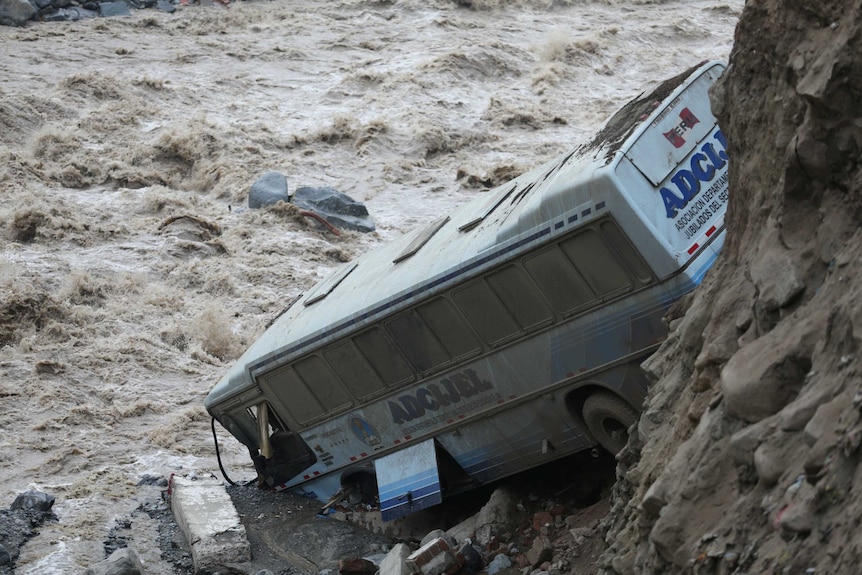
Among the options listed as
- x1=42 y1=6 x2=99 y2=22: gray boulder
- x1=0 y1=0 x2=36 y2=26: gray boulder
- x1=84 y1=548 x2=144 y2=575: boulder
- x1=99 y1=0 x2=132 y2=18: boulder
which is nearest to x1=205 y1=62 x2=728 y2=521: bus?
x1=84 y1=548 x2=144 y2=575: boulder

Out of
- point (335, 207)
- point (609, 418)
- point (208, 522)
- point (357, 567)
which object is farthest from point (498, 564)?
point (335, 207)

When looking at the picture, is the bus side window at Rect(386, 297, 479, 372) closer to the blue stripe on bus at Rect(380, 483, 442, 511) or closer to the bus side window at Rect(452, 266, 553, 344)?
the bus side window at Rect(452, 266, 553, 344)

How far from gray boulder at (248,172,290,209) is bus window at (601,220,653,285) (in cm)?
1765

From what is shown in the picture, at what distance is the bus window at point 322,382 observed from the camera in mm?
12125

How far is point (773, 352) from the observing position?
5.82m

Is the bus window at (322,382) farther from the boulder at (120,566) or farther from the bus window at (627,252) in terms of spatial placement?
the bus window at (627,252)

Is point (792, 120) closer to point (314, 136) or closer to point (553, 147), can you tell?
point (553, 147)

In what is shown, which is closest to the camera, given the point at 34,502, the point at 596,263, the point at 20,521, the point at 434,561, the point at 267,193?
the point at 596,263

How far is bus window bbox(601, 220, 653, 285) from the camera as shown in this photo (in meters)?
9.50

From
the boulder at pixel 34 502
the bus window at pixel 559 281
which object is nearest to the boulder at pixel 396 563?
the bus window at pixel 559 281

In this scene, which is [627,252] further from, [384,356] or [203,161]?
[203,161]

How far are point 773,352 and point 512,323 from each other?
15.3ft

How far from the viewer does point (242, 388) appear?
13117mm

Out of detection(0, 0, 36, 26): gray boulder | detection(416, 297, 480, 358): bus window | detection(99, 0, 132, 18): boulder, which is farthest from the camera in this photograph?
detection(99, 0, 132, 18): boulder
